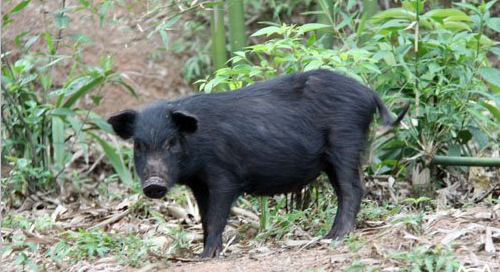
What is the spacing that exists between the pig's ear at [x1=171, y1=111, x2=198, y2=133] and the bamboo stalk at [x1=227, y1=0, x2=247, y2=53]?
2094 millimetres

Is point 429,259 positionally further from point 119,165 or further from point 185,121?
point 119,165

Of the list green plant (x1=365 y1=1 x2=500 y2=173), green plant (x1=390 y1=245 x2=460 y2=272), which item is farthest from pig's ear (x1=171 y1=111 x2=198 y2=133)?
green plant (x1=365 y1=1 x2=500 y2=173)

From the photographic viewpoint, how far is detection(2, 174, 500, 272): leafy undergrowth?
4.82m

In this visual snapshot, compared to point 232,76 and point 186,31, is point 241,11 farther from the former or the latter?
point 186,31

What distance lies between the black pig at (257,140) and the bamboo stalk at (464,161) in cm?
107

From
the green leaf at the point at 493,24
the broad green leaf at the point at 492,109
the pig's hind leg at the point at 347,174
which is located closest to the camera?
the pig's hind leg at the point at 347,174

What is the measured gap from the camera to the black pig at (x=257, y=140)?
5750 mm

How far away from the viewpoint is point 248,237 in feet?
21.1

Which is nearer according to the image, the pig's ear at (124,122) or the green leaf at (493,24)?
the pig's ear at (124,122)

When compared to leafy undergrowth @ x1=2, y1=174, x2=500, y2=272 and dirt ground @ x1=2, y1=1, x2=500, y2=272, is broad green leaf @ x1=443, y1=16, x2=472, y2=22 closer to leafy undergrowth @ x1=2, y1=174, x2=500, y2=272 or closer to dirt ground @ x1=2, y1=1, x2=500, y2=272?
leafy undergrowth @ x1=2, y1=174, x2=500, y2=272

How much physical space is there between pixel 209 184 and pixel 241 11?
7.72 ft

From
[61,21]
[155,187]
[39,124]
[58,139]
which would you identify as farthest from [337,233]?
[39,124]

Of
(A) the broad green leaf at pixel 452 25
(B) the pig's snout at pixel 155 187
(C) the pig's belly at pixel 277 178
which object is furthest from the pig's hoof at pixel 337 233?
(A) the broad green leaf at pixel 452 25

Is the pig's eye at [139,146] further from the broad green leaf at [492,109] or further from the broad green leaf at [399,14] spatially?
the broad green leaf at [492,109]
